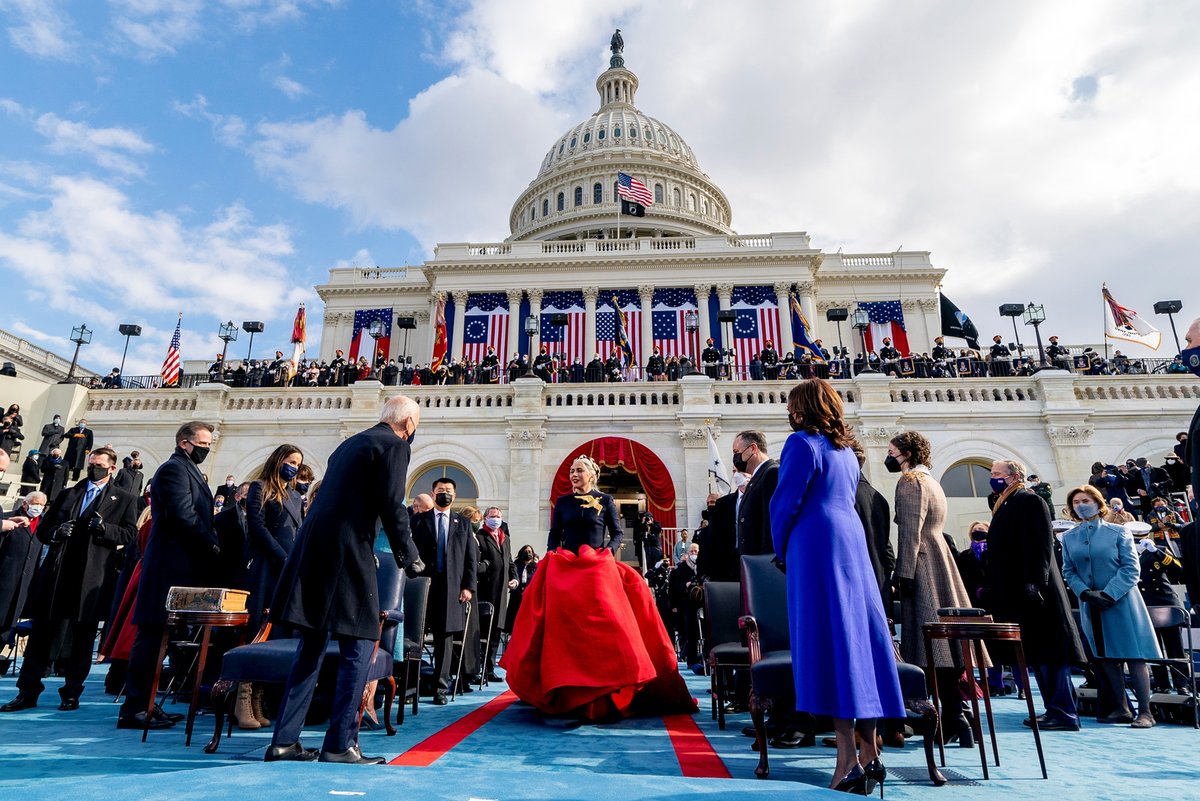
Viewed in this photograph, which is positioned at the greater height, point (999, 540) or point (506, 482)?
point (506, 482)

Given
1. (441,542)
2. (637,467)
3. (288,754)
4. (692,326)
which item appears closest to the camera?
(288,754)

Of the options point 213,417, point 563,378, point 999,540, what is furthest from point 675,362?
point 999,540

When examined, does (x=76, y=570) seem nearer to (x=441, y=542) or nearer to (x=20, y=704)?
(x=20, y=704)

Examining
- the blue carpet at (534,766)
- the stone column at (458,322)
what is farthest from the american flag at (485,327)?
the blue carpet at (534,766)

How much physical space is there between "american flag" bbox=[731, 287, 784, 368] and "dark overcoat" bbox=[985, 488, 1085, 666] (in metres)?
30.3

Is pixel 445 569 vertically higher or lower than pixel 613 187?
lower

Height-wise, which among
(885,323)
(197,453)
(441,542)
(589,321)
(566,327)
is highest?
(885,323)

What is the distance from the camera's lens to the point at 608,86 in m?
80.8

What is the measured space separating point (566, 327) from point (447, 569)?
31966 mm

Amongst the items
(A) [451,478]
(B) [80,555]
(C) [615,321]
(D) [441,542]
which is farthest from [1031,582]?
(C) [615,321]

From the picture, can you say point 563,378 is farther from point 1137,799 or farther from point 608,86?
point 608,86

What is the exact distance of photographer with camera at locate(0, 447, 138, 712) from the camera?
5.97 meters

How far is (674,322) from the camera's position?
127 ft

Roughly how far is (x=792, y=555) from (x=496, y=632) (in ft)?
21.0
